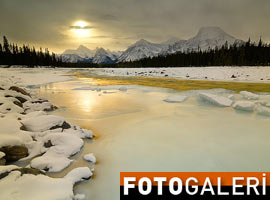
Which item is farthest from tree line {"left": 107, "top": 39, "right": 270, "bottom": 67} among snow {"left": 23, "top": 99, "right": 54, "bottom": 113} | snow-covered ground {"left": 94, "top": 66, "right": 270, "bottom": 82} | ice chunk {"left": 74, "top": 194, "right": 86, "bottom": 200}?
ice chunk {"left": 74, "top": 194, "right": 86, "bottom": 200}

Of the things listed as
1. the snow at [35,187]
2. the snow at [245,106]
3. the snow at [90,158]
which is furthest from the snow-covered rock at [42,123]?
the snow at [245,106]

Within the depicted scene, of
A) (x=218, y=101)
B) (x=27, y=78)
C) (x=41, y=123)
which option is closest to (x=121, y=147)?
(x=41, y=123)

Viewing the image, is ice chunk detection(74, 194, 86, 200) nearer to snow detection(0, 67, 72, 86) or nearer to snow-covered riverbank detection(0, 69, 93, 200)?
snow-covered riverbank detection(0, 69, 93, 200)

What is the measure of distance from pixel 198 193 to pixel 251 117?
4982mm

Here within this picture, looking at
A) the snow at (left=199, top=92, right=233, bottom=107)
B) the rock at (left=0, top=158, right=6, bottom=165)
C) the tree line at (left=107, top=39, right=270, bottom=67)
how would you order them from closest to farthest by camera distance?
the rock at (left=0, top=158, right=6, bottom=165)
the snow at (left=199, top=92, right=233, bottom=107)
the tree line at (left=107, top=39, right=270, bottom=67)

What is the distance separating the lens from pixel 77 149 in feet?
11.8

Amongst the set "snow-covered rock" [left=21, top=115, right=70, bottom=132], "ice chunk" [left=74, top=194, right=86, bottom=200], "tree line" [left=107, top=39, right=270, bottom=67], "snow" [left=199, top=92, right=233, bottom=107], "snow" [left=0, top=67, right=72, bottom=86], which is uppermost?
"tree line" [left=107, top=39, right=270, bottom=67]

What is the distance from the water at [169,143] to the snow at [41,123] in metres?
1.08

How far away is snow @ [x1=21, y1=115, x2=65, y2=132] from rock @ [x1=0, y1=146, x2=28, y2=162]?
979mm

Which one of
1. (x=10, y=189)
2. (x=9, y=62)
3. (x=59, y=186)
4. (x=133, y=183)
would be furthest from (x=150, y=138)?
(x=9, y=62)

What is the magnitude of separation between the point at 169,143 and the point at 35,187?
9.71ft

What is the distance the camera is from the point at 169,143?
401cm

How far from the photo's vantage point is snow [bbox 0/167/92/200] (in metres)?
2.13

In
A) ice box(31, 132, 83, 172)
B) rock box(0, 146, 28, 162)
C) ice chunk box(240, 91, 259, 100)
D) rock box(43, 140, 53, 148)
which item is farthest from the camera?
ice chunk box(240, 91, 259, 100)
